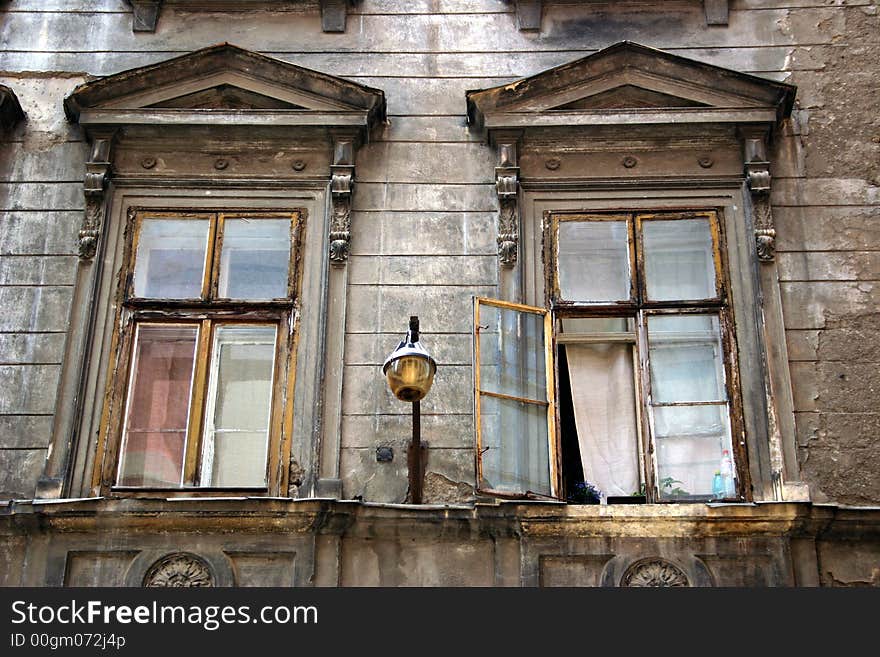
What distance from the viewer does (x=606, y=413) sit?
833 cm

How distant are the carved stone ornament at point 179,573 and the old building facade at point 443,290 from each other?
0.02 m

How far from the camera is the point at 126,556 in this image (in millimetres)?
7531

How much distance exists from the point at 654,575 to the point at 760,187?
2.78 meters

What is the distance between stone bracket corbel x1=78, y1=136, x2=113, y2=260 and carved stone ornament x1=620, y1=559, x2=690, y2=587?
4.04m

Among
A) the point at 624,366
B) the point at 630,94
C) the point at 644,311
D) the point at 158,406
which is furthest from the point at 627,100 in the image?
the point at 158,406

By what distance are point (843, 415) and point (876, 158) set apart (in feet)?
6.38

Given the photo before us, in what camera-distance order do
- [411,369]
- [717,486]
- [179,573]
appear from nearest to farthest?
1. [411,369]
2. [179,573]
3. [717,486]

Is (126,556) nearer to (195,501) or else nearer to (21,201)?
(195,501)

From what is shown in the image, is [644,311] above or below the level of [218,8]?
below

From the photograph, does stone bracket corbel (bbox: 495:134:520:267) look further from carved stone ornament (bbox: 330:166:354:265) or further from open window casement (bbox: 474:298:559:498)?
carved stone ornament (bbox: 330:166:354:265)

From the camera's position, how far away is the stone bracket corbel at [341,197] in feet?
27.9

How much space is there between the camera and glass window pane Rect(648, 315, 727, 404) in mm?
8156

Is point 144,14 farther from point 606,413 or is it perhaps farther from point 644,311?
point 606,413

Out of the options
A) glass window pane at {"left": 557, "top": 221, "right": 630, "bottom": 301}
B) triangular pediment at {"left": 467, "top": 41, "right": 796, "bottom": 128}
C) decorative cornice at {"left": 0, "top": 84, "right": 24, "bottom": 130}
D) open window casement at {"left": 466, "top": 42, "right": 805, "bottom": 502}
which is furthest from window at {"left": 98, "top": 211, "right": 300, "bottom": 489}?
glass window pane at {"left": 557, "top": 221, "right": 630, "bottom": 301}
